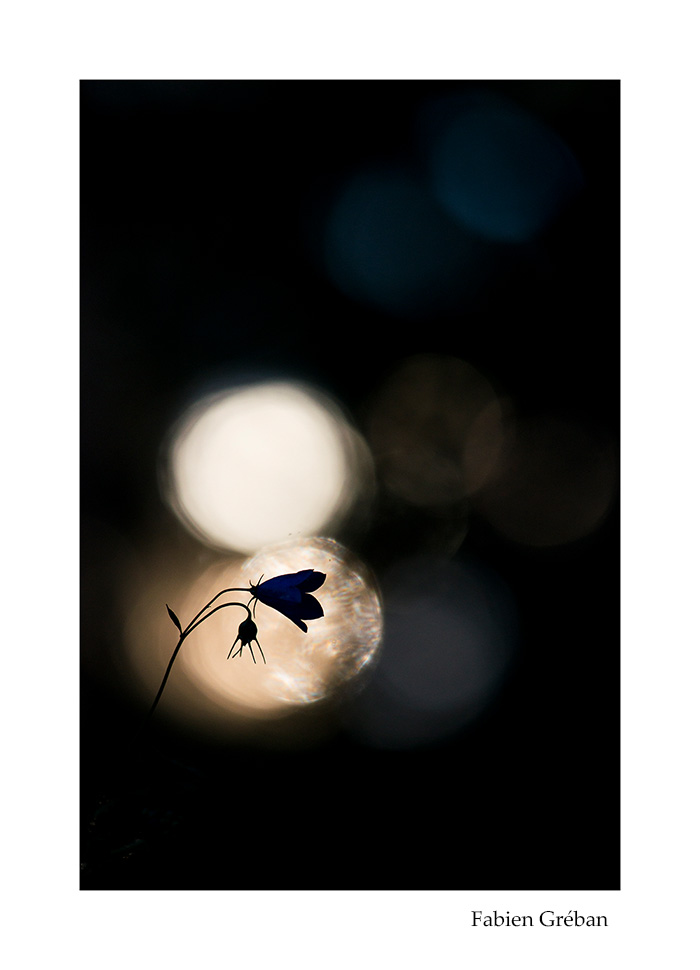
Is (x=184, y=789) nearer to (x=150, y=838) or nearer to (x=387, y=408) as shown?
(x=150, y=838)

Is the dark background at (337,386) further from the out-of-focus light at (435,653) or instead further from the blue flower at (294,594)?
the blue flower at (294,594)

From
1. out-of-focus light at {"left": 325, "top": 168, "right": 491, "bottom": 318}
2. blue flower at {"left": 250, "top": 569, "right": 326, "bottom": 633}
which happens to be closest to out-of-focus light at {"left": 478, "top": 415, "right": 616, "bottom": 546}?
out-of-focus light at {"left": 325, "top": 168, "right": 491, "bottom": 318}

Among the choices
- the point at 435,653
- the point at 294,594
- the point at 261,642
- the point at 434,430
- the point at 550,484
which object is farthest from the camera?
the point at 434,430

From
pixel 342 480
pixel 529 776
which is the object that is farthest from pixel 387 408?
pixel 529 776

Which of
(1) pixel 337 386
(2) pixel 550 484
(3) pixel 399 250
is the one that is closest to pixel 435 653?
(2) pixel 550 484

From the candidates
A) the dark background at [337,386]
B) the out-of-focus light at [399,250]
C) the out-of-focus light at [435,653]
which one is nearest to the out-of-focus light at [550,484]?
the dark background at [337,386]

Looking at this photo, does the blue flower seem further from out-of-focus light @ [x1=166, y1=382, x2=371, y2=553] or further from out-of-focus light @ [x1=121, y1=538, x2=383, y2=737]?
out-of-focus light @ [x1=166, y1=382, x2=371, y2=553]

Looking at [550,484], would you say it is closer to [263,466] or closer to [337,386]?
[337,386]
